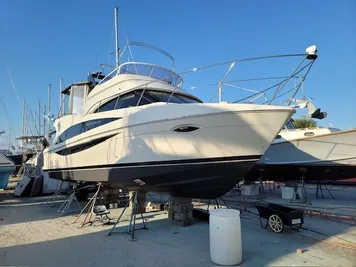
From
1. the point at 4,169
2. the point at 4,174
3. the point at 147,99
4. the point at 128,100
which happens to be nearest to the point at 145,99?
the point at 147,99

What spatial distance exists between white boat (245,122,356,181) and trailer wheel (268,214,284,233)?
606 cm

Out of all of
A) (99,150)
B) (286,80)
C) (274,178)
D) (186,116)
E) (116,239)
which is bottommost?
(116,239)

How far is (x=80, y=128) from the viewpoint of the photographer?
9.56 m

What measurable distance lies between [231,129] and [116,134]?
2.96 meters

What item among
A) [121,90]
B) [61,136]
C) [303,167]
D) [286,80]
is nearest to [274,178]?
[303,167]

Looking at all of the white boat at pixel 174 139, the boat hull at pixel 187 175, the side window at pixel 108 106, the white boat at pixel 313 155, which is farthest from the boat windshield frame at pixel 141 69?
the white boat at pixel 313 155

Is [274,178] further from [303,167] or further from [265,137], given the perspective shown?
[265,137]

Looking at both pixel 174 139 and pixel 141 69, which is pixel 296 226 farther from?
pixel 141 69

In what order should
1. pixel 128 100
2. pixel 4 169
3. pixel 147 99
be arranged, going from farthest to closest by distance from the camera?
pixel 4 169 < pixel 128 100 < pixel 147 99

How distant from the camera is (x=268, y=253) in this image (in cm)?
513

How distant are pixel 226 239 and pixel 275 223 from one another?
7.96 feet

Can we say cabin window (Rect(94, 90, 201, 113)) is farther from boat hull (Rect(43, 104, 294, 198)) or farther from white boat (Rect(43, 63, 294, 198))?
boat hull (Rect(43, 104, 294, 198))

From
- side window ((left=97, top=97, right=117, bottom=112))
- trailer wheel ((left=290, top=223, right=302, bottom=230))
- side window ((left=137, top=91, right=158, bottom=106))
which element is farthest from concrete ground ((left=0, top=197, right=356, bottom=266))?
side window ((left=97, top=97, right=117, bottom=112))

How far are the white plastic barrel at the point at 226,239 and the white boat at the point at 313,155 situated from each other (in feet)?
27.5
